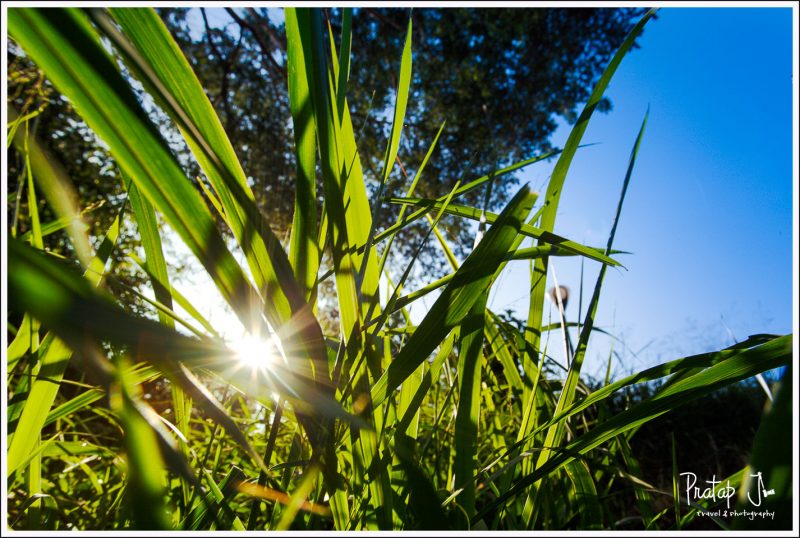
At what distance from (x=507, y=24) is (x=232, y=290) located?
4.41 meters

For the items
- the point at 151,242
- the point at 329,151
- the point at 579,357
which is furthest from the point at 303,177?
the point at 579,357

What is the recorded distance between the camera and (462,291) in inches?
10.4

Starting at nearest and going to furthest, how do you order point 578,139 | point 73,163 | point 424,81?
point 578,139 → point 73,163 → point 424,81

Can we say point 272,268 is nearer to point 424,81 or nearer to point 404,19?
point 424,81

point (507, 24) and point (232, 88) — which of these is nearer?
point (507, 24)

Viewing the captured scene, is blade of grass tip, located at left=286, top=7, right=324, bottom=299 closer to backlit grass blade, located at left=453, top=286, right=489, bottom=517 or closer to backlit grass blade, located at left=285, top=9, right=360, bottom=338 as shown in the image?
backlit grass blade, located at left=285, top=9, right=360, bottom=338

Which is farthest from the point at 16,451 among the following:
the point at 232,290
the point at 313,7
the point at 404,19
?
the point at 404,19

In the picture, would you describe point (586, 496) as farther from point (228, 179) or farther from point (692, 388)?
point (228, 179)

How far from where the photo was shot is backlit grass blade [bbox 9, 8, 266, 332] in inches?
7.5

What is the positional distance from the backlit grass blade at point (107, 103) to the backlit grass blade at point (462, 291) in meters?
0.13

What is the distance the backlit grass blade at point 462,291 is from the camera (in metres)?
0.25

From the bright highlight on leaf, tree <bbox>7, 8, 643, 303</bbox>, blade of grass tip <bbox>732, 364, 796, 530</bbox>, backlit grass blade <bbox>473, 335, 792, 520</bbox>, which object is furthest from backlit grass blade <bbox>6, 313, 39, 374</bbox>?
tree <bbox>7, 8, 643, 303</bbox>

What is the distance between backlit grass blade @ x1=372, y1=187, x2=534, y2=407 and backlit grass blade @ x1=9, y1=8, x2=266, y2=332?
13 cm

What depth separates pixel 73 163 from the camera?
374 centimetres
